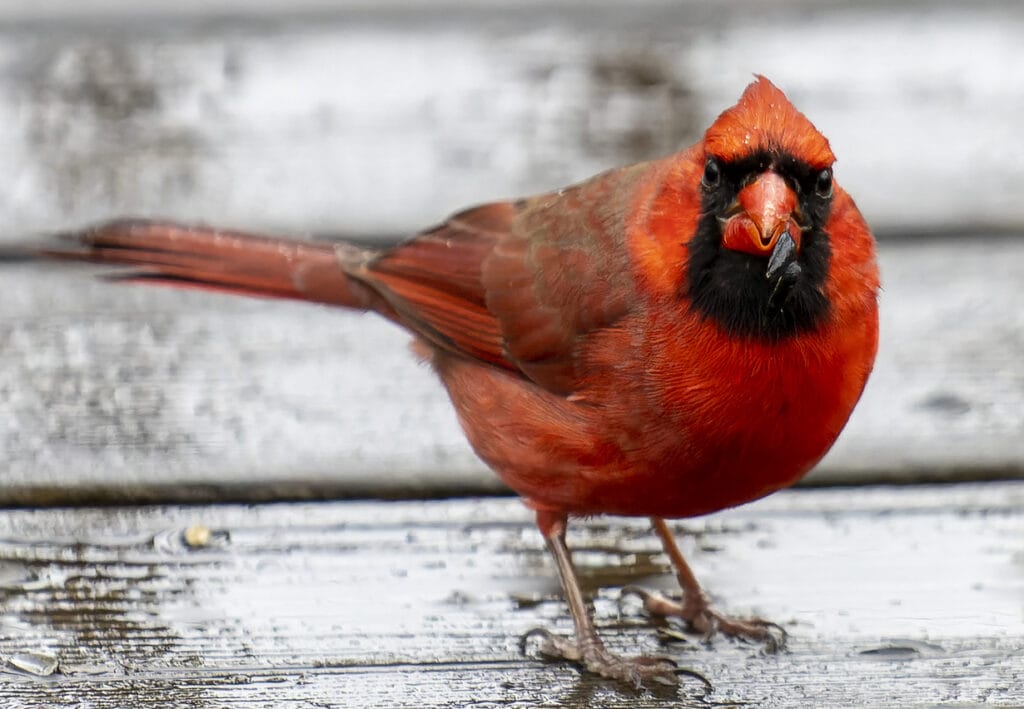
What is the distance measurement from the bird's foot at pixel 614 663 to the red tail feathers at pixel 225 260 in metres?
0.76

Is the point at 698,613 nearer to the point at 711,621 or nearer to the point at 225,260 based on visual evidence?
the point at 711,621

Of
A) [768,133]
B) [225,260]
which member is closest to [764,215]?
[768,133]

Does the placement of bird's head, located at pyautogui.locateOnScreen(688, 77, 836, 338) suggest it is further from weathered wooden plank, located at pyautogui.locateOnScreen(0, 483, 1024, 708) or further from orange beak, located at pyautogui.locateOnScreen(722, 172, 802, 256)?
weathered wooden plank, located at pyautogui.locateOnScreen(0, 483, 1024, 708)

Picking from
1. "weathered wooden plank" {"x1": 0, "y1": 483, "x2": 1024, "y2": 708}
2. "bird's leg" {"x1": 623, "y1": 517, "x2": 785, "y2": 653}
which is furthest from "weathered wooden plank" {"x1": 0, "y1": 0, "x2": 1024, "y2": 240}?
"bird's leg" {"x1": 623, "y1": 517, "x2": 785, "y2": 653}

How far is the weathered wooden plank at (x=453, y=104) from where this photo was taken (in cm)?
331

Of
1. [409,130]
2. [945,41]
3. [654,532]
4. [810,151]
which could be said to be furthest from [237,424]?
[945,41]

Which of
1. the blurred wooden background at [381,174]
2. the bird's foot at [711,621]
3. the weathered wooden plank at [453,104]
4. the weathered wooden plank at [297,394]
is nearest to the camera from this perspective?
the bird's foot at [711,621]

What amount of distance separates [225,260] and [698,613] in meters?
1.00

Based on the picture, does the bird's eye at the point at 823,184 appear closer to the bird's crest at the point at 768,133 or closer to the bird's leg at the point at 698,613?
the bird's crest at the point at 768,133

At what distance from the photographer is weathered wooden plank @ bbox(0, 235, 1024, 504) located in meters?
2.55

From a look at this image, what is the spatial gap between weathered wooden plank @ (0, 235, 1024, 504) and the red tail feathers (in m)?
0.23

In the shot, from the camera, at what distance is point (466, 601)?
89.7 inches

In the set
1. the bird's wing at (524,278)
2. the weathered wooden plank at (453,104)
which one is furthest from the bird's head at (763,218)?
the weathered wooden plank at (453,104)

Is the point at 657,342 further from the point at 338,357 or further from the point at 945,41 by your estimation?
the point at 945,41
